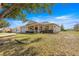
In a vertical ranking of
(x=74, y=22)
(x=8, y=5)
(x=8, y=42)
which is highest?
(x=8, y=5)

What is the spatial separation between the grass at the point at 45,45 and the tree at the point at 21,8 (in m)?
0.24

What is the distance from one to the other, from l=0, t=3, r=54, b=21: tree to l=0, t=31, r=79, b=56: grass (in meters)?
0.24

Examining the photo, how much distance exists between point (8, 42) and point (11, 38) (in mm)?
57

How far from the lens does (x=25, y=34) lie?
9.27ft

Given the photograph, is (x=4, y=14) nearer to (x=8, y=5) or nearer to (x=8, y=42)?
(x=8, y=5)

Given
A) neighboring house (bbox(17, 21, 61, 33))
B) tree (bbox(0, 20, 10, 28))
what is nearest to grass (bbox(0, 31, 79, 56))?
neighboring house (bbox(17, 21, 61, 33))

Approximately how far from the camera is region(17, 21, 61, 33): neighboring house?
9.20 feet

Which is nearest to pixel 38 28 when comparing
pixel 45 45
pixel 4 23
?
pixel 45 45

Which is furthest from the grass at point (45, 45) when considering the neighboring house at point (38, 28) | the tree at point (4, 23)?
the tree at point (4, 23)

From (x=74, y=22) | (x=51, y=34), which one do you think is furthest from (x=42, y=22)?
(x=74, y=22)

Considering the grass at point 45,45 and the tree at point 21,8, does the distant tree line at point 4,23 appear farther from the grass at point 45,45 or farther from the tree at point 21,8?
the grass at point 45,45

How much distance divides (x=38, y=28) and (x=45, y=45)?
20cm

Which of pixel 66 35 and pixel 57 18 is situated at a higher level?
pixel 57 18

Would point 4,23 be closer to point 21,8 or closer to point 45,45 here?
point 21,8
